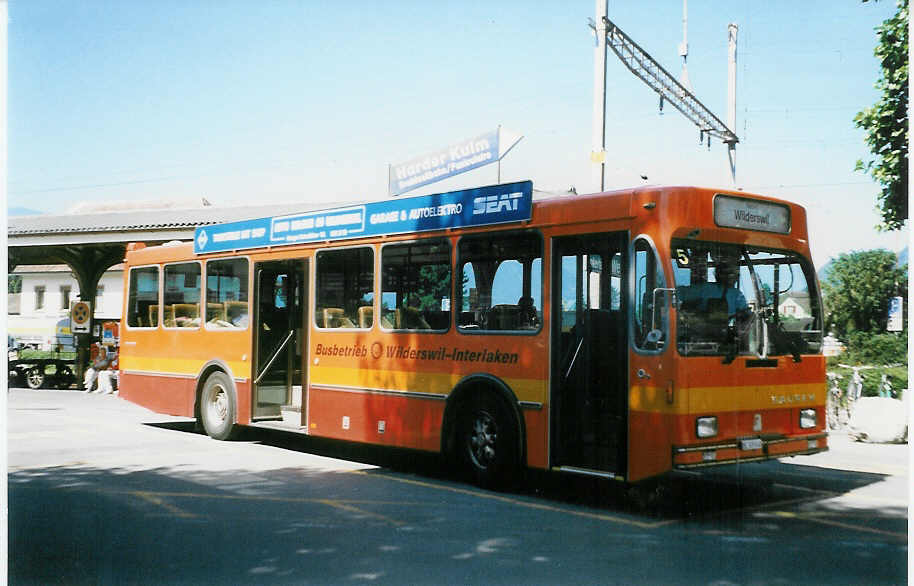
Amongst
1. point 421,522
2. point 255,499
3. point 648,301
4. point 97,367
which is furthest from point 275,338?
point 97,367

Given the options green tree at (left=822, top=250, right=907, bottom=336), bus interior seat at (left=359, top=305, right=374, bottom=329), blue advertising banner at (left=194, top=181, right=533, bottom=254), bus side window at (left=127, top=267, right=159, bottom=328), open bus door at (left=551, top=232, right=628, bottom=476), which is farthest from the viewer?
bus side window at (left=127, top=267, right=159, bottom=328)

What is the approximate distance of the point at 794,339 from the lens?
8.37 meters

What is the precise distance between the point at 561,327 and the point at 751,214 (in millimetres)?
1957

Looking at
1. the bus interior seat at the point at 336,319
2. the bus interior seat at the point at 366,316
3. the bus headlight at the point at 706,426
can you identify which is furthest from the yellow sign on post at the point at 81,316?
the bus headlight at the point at 706,426

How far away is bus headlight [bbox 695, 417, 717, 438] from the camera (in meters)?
7.59

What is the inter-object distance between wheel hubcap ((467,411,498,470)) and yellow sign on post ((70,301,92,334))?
1820 cm

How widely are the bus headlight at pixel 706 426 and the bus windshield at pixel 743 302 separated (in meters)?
0.53

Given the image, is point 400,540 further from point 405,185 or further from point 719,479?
point 405,185

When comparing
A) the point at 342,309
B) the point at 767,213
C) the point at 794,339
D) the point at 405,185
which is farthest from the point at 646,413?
the point at 405,185

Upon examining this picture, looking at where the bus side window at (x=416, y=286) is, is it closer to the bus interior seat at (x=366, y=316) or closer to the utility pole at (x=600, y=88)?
the bus interior seat at (x=366, y=316)

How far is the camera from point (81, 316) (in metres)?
24.8

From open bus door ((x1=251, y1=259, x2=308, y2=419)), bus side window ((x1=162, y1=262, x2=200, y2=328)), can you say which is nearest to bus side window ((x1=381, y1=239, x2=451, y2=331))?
open bus door ((x1=251, y1=259, x2=308, y2=419))

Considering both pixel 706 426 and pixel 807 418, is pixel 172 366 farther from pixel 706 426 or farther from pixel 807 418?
pixel 807 418

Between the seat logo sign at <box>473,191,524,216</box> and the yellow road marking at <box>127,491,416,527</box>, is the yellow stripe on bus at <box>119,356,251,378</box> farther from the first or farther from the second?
the seat logo sign at <box>473,191,524,216</box>
